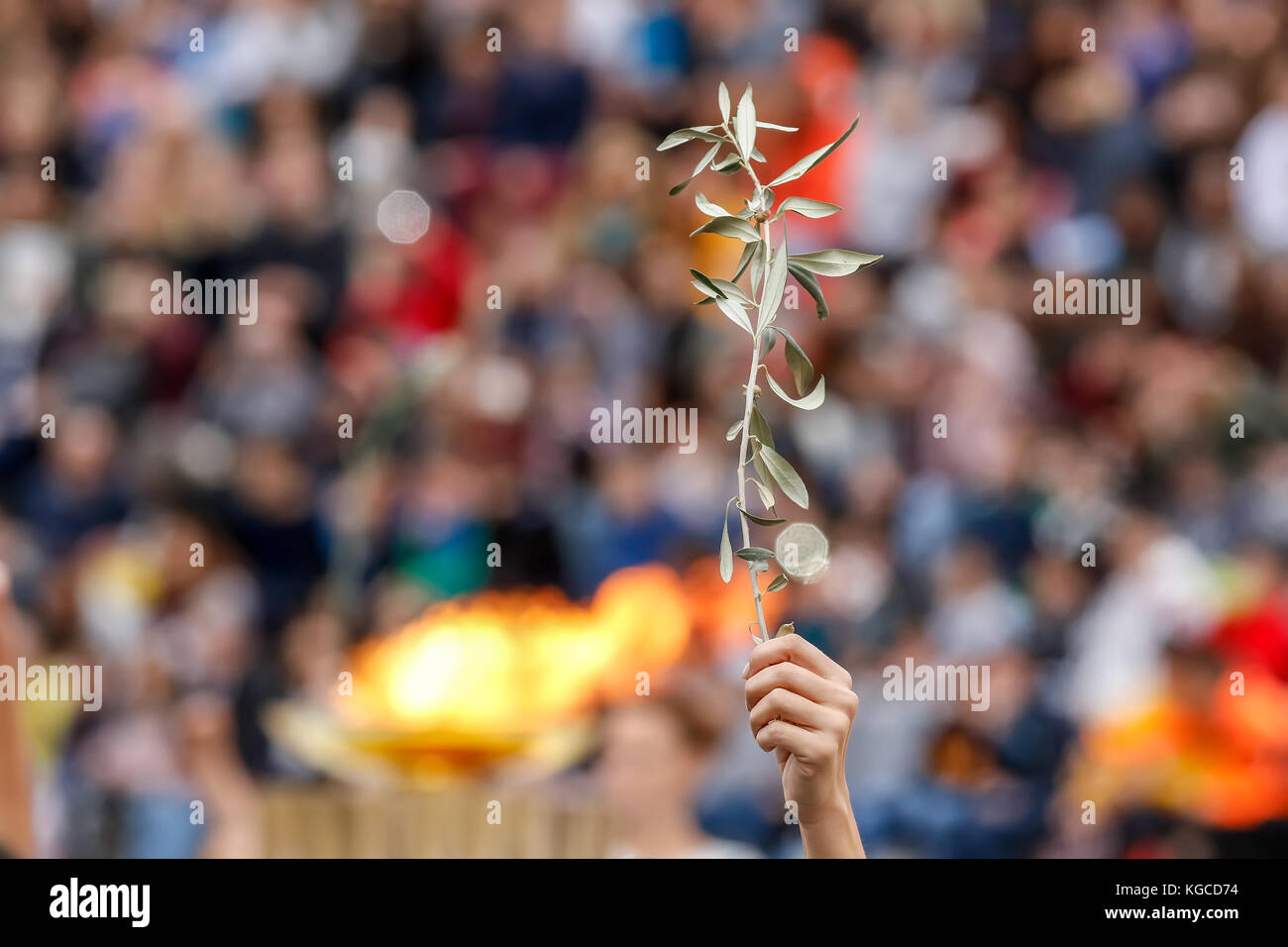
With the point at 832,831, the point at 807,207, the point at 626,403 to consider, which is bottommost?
the point at 832,831

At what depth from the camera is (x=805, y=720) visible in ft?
3.00

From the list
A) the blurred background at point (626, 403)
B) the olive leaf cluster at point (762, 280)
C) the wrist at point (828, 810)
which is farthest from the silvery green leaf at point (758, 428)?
the blurred background at point (626, 403)

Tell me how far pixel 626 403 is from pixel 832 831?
3133mm

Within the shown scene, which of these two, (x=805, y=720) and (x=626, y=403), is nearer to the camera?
(x=805, y=720)

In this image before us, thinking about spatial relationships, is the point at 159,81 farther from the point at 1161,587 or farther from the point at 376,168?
the point at 1161,587

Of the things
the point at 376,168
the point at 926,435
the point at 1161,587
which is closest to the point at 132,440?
the point at 376,168

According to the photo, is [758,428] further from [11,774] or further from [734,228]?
[11,774]

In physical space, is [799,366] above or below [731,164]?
below

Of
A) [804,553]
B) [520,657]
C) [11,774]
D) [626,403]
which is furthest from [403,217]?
[804,553]

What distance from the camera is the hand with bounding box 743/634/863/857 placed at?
0.91 m

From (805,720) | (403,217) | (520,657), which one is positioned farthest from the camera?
(403,217)

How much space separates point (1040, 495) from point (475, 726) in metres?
1.60

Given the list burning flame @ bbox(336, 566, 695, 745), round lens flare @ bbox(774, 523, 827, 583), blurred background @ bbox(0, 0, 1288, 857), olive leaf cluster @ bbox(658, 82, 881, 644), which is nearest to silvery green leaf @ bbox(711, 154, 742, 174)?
olive leaf cluster @ bbox(658, 82, 881, 644)

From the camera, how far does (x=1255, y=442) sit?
3738mm
